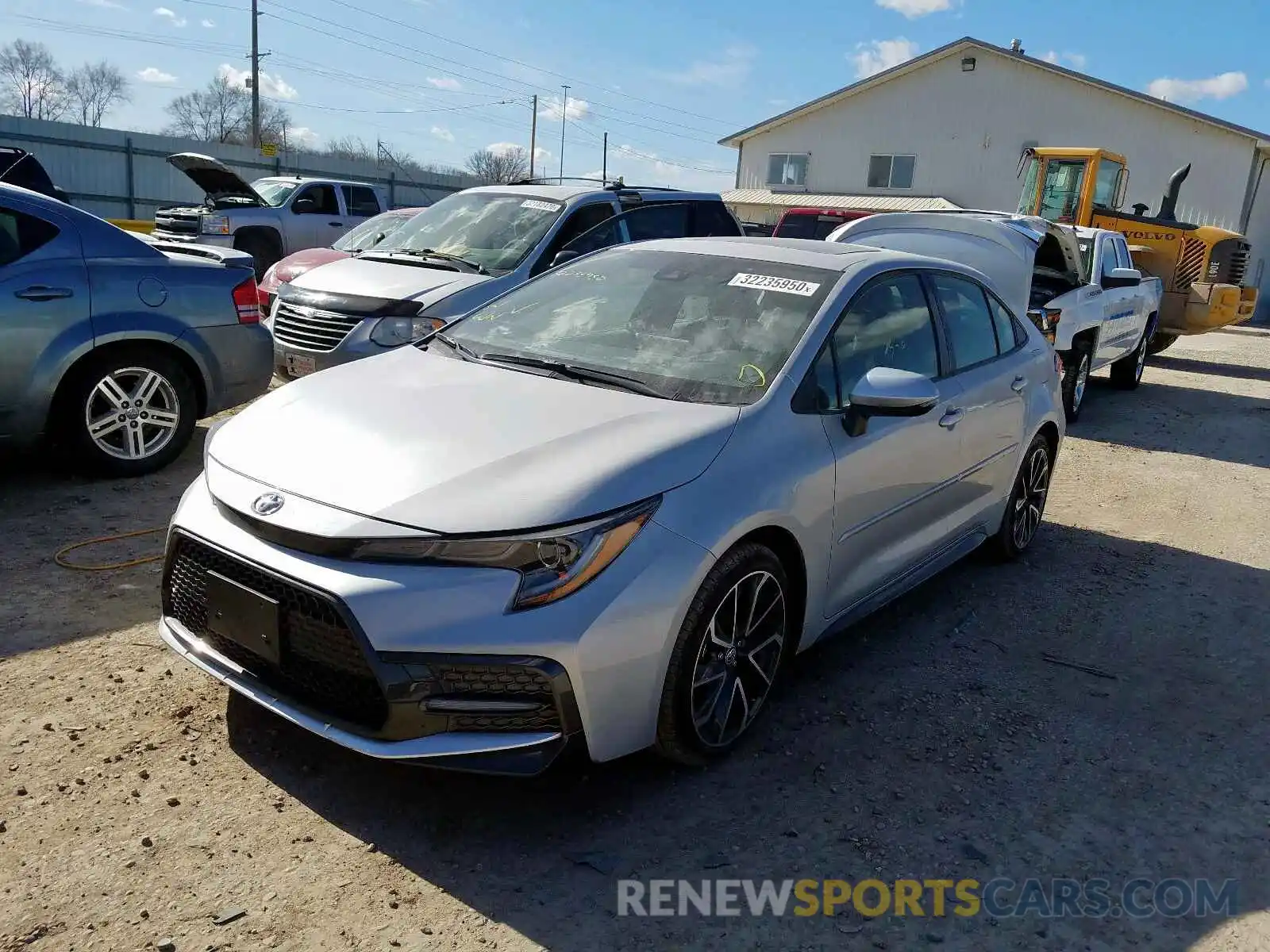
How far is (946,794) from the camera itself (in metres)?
3.27

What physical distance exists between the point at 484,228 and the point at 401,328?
1615 mm

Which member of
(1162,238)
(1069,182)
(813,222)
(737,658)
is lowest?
(737,658)

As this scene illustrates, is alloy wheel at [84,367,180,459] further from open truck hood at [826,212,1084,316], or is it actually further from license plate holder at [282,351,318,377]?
open truck hood at [826,212,1084,316]

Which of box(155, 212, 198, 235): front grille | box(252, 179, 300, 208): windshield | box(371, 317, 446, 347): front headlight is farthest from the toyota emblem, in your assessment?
box(252, 179, 300, 208): windshield

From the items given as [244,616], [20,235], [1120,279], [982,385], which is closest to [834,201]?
[1120,279]

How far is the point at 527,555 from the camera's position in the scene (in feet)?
8.84

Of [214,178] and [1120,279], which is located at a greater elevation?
[214,178]

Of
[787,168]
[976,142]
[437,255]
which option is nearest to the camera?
[437,255]

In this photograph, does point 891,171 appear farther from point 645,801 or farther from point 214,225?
point 645,801

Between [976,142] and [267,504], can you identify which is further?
[976,142]

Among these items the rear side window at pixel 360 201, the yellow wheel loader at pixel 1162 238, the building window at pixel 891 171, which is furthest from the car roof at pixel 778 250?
the building window at pixel 891 171

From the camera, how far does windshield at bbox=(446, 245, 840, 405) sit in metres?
3.58

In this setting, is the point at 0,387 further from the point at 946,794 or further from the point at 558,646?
the point at 946,794

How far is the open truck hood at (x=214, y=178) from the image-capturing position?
14.4 m
